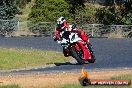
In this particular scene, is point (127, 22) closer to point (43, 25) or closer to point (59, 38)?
point (43, 25)

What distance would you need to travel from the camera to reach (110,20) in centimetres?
5006

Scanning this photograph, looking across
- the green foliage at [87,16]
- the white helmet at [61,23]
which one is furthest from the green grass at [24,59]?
the green foliage at [87,16]

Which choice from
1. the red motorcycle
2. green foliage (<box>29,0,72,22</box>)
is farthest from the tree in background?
the red motorcycle

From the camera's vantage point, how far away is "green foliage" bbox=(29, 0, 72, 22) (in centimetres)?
4956

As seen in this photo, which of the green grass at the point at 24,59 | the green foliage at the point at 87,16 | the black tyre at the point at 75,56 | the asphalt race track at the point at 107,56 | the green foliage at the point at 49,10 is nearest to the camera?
the asphalt race track at the point at 107,56

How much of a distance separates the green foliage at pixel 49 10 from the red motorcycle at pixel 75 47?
2516 cm

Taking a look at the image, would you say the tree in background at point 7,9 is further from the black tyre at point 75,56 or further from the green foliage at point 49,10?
the black tyre at point 75,56

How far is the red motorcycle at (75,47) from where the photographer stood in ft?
77.4

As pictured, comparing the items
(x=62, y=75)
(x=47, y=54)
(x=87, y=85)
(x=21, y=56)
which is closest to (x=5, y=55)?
(x=21, y=56)

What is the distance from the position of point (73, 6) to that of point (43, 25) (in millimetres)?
5506

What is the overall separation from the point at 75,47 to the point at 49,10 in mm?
26339

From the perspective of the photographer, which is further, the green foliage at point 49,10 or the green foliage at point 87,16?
the green foliage at point 87,16

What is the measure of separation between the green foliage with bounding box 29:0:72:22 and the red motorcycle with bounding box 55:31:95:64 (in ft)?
82.6

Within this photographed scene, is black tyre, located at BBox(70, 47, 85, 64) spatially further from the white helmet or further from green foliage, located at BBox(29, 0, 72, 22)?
green foliage, located at BBox(29, 0, 72, 22)
